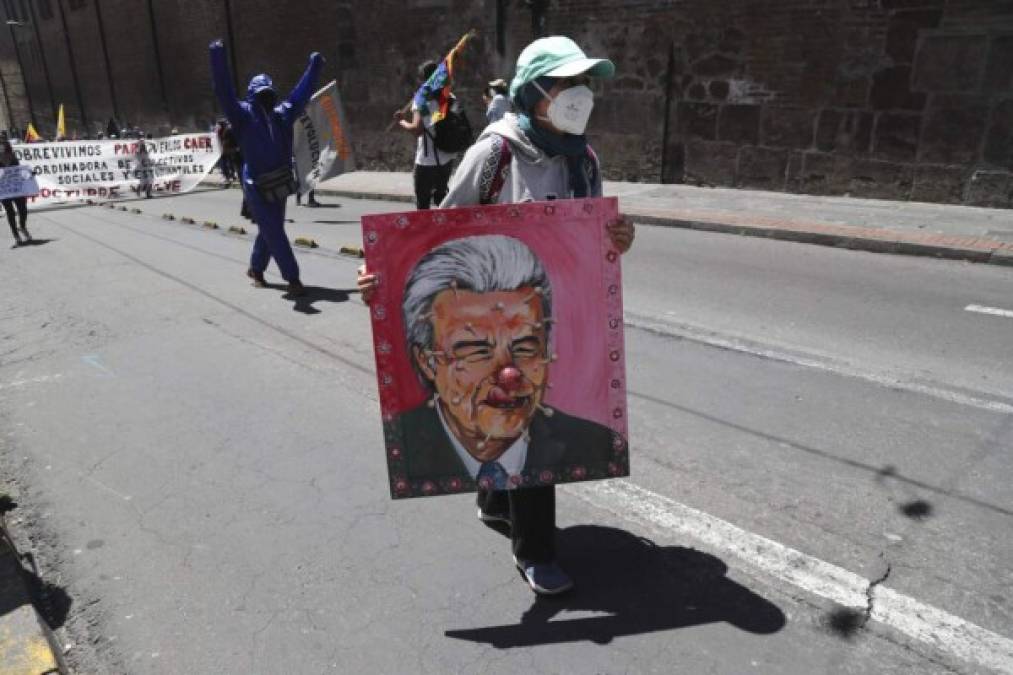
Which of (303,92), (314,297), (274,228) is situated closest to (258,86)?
(303,92)

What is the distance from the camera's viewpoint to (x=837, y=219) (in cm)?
1028

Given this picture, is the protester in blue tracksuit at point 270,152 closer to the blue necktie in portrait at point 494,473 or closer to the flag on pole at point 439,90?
the flag on pole at point 439,90

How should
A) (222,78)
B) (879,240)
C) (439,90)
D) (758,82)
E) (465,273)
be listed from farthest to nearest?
Answer: (758,82) < (879,240) < (439,90) < (222,78) < (465,273)

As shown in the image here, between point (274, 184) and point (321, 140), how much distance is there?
8.59 feet

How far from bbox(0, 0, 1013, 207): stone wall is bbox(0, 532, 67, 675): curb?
12.3 m

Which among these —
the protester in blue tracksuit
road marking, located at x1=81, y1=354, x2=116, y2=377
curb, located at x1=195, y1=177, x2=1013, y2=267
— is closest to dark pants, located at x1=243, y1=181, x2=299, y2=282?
the protester in blue tracksuit

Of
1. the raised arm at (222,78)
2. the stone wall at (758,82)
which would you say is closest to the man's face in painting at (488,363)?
the raised arm at (222,78)

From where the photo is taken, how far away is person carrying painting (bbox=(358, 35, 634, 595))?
2539mm

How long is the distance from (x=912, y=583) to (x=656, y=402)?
A: 195cm

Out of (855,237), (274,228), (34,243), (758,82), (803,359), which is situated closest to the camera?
(803,359)

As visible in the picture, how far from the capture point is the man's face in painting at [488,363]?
8.31 ft

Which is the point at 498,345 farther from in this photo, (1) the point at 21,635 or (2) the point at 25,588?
(2) the point at 25,588

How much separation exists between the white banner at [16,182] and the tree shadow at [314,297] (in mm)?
7462

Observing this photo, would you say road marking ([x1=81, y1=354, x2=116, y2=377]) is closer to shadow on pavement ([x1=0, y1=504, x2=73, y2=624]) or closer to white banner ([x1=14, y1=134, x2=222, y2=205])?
shadow on pavement ([x1=0, y1=504, x2=73, y2=624])
